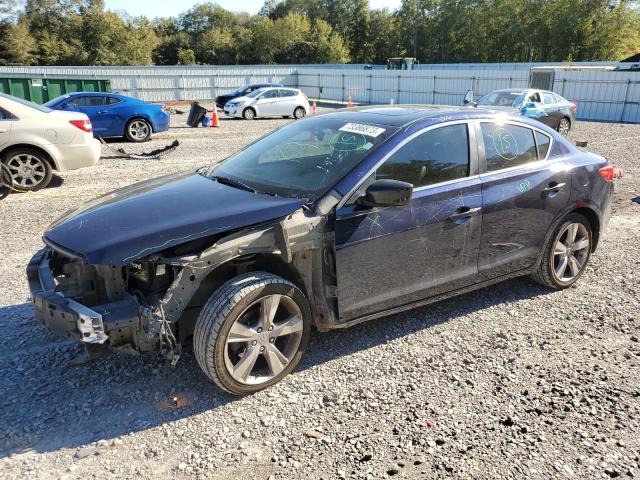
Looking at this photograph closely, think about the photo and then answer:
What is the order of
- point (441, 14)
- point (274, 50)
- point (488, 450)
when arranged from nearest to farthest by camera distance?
point (488, 450)
point (274, 50)
point (441, 14)

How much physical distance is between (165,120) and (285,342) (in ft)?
43.6

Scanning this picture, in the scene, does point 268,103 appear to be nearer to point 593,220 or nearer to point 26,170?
point 26,170

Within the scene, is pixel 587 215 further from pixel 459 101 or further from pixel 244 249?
pixel 459 101

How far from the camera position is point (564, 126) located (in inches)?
685

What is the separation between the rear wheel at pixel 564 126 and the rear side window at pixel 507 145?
14.1 m

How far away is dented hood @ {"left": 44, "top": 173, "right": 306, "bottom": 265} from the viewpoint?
302 centimetres

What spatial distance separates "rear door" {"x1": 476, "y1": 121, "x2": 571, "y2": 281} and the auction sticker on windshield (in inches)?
34.6

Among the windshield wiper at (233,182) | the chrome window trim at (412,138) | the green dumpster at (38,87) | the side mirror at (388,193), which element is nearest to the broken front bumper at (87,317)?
the windshield wiper at (233,182)

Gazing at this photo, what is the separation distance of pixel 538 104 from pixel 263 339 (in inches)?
616

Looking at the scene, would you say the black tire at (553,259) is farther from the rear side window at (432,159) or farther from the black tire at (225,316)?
the black tire at (225,316)

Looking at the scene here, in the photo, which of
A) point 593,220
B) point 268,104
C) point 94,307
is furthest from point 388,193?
point 268,104

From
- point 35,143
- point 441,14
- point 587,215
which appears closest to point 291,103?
point 35,143

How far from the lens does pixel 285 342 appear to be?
3.52 meters

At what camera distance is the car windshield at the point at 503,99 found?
16188mm
